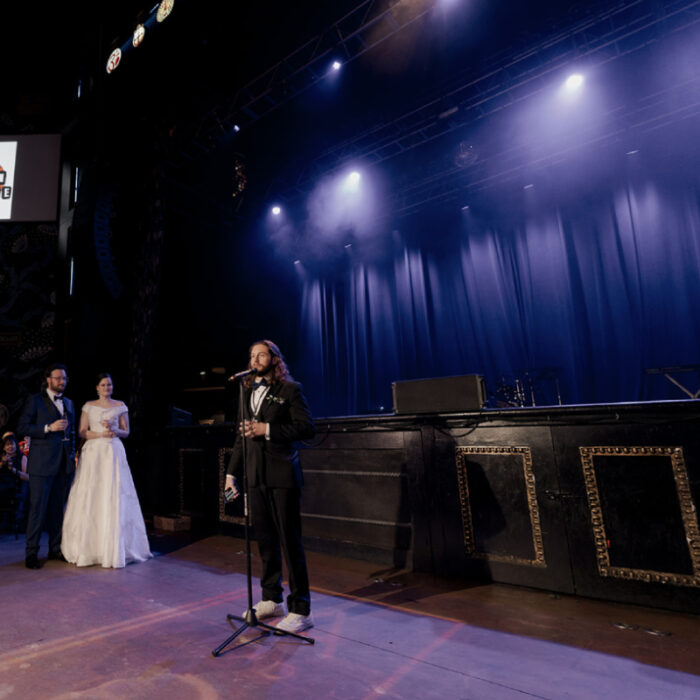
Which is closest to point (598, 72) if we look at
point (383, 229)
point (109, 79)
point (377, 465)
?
point (383, 229)

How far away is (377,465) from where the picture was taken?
391 cm

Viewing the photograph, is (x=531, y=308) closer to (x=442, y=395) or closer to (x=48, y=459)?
(x=442, y=395)

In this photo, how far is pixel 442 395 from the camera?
355cm

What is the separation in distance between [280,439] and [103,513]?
268 cm

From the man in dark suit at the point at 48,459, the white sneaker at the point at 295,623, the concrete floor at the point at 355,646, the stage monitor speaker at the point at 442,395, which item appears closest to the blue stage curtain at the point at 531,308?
the stage monitor speaker at the point at 442,395

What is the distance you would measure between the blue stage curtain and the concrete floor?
20.2 ft

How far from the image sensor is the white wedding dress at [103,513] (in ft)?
12.9

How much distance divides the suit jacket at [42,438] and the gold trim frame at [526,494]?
3889 mm

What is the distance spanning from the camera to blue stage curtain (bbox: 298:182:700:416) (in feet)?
26.1

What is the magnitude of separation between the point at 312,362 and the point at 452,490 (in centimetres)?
868

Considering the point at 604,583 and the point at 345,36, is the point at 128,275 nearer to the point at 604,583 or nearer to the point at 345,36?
the point at 345,36

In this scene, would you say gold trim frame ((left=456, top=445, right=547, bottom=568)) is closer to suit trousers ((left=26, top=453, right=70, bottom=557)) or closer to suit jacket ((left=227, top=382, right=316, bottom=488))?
suit jacket ((left=227, top=382, right=316, bottom=488))

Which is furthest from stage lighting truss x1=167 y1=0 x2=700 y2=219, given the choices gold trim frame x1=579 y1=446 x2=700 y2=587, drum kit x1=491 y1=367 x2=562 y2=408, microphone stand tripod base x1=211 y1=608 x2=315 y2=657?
microphone stand tripod base x1=211 y1=608 x2=315 y2=657

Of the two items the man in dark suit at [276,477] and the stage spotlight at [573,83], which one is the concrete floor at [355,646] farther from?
the stage spotlight at [573,83]
